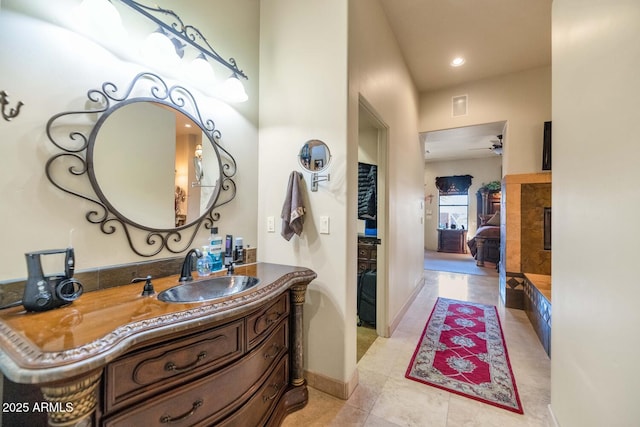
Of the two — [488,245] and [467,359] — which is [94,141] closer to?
[467,359]

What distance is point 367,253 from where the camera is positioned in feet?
9.60

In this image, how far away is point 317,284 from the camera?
183 centimetres

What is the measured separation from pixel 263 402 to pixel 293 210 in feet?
3.65

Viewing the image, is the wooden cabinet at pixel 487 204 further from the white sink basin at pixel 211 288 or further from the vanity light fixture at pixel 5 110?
the vanity light fixture at pixel 5 110

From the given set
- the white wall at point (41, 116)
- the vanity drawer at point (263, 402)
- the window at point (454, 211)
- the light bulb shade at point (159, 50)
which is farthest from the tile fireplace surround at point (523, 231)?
the window at point (454, 211)

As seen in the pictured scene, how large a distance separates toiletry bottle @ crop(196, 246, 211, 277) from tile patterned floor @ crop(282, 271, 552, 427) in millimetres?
1025

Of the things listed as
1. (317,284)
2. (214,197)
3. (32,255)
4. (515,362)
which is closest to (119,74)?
(214,197)

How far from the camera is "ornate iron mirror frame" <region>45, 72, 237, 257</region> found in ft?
3.72

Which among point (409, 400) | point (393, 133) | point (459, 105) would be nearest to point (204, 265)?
point (409, 400)

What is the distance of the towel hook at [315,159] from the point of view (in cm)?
179

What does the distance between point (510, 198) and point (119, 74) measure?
431 centimetres

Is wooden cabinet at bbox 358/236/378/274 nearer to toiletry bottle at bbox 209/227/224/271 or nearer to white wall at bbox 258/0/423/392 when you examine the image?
white wall at bbox 258/0/423/392

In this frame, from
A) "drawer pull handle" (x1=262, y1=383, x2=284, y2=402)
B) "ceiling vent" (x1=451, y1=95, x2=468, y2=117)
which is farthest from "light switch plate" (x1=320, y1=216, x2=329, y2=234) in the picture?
"ceiling vent" (x1=451, y1=95, x2=468, y2=117)

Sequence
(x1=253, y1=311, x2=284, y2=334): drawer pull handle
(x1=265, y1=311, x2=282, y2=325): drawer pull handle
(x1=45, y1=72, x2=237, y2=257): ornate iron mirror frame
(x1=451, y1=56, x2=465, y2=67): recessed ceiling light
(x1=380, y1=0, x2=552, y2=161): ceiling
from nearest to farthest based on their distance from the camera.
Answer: (x1=45, y1=72, x2=237, y2=257): ornate iron mirror frame
(x1=253, y1=311, x2=284, y2=334): drawer pull handle
(x1=265, y1=311, x2=282, y2=325): drawer pull handle
(x1=380, y1=0, x2=552, y2=161): ceiling
(x1=451, y1=56, x2=465, y2=67): recessed ceiling light
